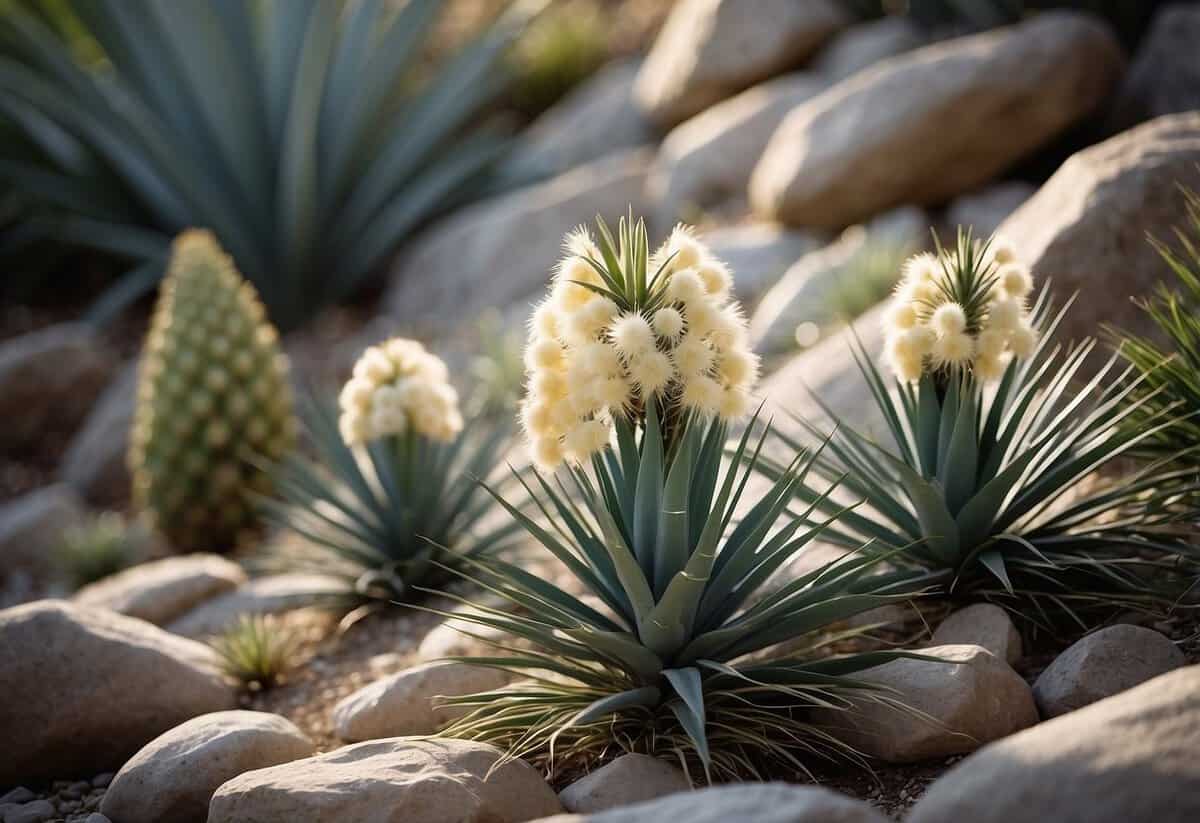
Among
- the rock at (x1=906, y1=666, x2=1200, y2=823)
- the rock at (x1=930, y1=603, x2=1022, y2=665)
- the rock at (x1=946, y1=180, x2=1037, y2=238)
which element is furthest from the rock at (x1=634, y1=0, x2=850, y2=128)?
the rock at (x1=906, y1=666, x2=1200, y2=823)

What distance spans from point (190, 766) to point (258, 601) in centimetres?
181

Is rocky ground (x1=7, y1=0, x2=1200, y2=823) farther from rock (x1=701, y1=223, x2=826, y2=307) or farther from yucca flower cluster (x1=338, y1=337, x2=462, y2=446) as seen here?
yucca flower cluster (x1=338, y1=337, x2=462, y2=446)

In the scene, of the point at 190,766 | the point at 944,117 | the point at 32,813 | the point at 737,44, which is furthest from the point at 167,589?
the point at 737,44

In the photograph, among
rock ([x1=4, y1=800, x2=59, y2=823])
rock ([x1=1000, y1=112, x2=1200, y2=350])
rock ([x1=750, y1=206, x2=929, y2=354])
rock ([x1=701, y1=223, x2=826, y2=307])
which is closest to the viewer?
rock ([x1=4, y1=800, x2=59, y2=823])

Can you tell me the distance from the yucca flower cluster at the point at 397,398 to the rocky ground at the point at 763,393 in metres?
0.74

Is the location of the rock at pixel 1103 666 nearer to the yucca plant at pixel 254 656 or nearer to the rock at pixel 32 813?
the yucca plant at pixel 254 656

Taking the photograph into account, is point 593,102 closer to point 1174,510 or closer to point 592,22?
point 592,22

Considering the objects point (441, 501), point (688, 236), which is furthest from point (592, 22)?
Result: point (688, 236)

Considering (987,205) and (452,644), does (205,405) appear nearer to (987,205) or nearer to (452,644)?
(452,644)

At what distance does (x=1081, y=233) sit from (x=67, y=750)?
13.1 feet

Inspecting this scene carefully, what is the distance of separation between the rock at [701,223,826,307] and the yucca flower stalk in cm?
286

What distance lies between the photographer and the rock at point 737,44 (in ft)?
29.9

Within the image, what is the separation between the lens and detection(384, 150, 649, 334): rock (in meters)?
8.56

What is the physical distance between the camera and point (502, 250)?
340 inches
